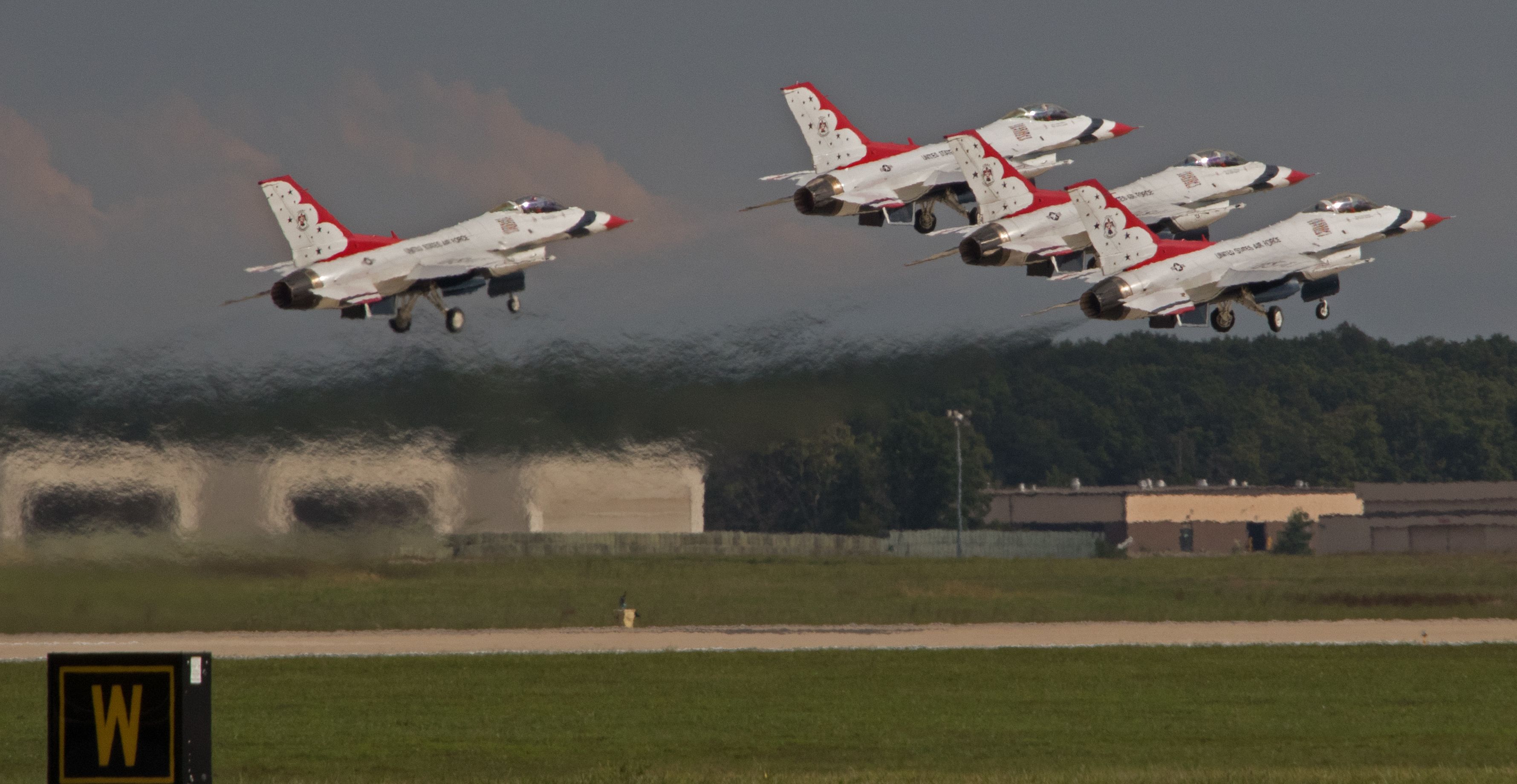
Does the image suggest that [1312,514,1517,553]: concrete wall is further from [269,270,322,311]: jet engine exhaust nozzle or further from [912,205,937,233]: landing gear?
[269,270,322,311]: jet engine exhaust nozzle

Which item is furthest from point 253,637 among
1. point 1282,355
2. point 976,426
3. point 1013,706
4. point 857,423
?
point 1282,355

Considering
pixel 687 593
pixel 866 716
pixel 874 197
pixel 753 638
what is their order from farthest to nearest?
pixel 687 593
pixel 753 638
pixel 874 197
pixel 866 716

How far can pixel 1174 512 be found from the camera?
14075 cm

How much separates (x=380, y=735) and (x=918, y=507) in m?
72.9

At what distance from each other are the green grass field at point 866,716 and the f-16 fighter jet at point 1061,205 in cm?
1128

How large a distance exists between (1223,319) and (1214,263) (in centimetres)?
146

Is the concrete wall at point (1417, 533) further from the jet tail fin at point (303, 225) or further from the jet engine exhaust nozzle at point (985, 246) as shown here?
the jet tail fin at point (303, 225)

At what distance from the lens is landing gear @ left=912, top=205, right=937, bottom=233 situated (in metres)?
55.8

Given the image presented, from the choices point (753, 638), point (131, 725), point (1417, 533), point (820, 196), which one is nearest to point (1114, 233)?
point (820, 196)

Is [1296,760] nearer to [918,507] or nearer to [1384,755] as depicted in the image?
[1384,755]

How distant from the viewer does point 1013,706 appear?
45875 mm

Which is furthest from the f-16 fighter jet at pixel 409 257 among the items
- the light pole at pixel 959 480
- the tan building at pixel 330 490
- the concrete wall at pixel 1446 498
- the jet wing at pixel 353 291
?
the concrete wall at pixel 1446 498

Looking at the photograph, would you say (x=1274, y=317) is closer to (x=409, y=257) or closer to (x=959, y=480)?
(x=409, y=257)

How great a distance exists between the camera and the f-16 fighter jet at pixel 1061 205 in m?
53.1
